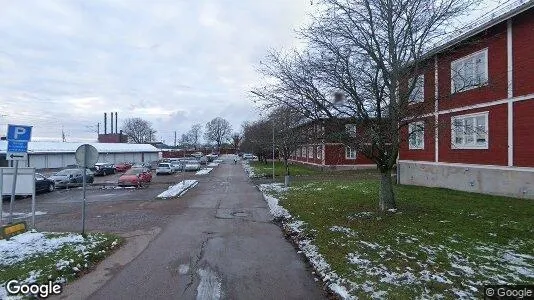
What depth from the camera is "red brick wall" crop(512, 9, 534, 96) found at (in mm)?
14422

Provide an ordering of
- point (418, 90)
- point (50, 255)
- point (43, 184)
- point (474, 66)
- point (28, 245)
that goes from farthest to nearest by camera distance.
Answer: point (43, 184) < point (474, 66) < point (418, 90) < point (28, 245) < point (50, 255)

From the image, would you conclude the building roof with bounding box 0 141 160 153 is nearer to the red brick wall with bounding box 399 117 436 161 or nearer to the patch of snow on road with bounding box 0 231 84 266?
the patch of snow on road with bounding box 0 231 84 266

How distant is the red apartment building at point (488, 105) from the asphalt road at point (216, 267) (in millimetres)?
6299

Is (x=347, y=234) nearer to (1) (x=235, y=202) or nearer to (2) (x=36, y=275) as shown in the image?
(2) (x=36, y=275)

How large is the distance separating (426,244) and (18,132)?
34.9 ft

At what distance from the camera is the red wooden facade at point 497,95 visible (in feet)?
47.2

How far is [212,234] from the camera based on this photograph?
11047mm

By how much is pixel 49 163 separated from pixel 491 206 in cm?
5445

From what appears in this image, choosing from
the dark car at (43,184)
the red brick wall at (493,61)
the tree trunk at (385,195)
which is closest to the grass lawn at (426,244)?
the tree trunk at (385,195)

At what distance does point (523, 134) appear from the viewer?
15039 mm

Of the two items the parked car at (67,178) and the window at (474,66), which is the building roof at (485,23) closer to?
the window at (474,66)

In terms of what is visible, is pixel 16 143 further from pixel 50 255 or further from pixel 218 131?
pixel 218 131

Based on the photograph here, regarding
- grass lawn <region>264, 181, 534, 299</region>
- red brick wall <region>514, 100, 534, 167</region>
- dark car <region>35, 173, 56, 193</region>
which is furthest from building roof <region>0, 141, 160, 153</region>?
red brick wall <region>514, 100, 534, 167</region>

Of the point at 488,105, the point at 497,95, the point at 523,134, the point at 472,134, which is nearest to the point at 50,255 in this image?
the point at 523,134
